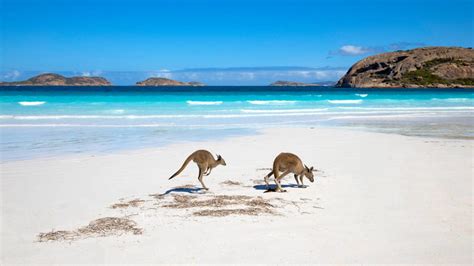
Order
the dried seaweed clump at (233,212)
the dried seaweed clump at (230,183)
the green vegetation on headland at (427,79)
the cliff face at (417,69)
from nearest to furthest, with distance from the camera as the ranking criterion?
the dried seaweed clump at (233,212), the dried seaweed clump at (230,183), the green vegetation on headland at (427,79), the cliff face at (417,69)

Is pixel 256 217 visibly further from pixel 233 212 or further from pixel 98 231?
pixel 98 231

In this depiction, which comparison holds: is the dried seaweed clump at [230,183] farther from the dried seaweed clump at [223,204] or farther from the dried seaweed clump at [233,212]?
the dried seaweed clump at [233,212]

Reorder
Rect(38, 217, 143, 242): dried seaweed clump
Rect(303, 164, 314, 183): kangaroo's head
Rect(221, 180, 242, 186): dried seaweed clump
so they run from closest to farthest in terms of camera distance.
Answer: Rect(38, 217, 143, 242): dried seaweed clump, Rect(303, 164, 314, 183): kangaroo's head, Rect(221, 180, 242, 186): dried seaweed clump

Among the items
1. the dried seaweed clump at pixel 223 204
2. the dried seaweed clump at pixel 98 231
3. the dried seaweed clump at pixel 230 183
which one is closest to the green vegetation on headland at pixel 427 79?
the dried seaweed clump at pixel 230 183

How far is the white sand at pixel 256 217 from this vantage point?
4.57 metres

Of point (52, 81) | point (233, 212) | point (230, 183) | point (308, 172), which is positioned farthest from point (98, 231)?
point (52, 81)

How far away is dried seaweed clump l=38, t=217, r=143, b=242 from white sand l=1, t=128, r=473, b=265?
4.7 inches

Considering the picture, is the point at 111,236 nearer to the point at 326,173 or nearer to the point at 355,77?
the point at 326,173

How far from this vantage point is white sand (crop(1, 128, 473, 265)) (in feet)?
15.0

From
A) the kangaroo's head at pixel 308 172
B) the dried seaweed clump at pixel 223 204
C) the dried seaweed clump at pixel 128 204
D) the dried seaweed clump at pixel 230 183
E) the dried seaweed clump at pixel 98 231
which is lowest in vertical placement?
the dried seaweed clump at pixel 230 183

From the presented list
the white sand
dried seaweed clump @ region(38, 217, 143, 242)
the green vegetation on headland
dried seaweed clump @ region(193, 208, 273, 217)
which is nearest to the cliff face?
the green vegetation on headland

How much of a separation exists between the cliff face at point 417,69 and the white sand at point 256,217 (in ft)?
329

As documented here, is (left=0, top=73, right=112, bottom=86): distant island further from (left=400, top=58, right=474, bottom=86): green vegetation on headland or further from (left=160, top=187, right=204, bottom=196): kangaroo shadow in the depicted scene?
(left=160, top=187, right=204, bottom=196): kangaroo shadow

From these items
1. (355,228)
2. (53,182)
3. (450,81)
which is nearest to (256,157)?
(53,182)
